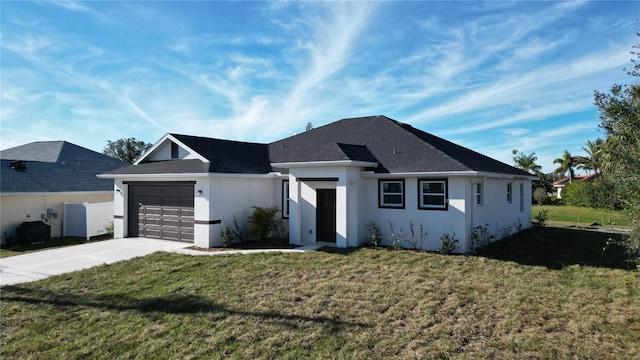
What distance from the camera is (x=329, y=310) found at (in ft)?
23.1

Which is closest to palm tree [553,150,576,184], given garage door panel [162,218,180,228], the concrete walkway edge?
the concrete walkway edge

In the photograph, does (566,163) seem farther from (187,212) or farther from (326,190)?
(187,212)

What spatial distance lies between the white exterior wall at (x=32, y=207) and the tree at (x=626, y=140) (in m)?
21.9

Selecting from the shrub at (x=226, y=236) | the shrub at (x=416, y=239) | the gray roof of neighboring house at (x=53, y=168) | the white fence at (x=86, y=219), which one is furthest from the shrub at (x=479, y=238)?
the gray roof of neighboring house at (x=53, y=168)

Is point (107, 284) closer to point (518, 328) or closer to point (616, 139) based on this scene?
point (518, 328)

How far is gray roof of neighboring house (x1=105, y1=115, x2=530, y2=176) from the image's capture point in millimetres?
13250

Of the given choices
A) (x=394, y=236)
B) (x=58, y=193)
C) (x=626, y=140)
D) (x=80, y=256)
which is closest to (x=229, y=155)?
(x=80, y=256)

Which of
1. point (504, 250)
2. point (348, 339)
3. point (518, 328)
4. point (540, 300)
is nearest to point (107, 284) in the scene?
point (348, 339)

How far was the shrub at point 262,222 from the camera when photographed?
47.8ft

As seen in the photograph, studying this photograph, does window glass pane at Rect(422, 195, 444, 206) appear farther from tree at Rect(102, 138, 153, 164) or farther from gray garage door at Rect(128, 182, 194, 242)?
tree at Rect(102, 138, 153, 164)

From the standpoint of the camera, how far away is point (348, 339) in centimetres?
586

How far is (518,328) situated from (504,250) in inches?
293

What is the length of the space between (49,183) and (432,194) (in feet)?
61.9

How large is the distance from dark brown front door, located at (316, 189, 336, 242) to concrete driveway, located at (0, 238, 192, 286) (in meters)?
5.17
